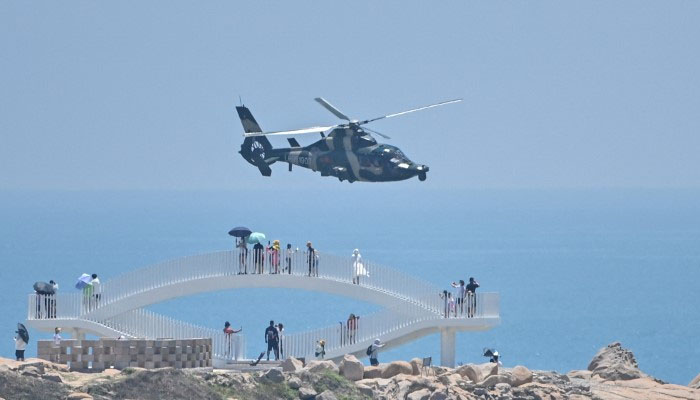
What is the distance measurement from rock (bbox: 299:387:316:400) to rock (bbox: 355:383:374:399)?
4.39 ft

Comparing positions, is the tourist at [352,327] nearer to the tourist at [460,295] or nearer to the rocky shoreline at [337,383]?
the tourist at [460,295]

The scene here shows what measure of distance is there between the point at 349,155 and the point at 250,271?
209 inches

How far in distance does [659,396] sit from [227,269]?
41.8ft

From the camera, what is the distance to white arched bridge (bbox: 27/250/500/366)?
7169 centimetres

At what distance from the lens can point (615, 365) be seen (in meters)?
70.7

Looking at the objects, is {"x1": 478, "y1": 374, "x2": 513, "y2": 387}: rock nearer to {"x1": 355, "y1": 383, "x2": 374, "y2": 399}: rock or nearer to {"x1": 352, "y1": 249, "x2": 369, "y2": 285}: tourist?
{"x1": 355, "y1": 383, "x2": 374, "y2": 399}: rock

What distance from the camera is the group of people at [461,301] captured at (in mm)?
71375

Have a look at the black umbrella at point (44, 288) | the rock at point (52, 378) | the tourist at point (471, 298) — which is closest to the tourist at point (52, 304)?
the black umbrella at point (44, 288)

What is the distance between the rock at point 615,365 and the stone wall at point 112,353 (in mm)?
11986

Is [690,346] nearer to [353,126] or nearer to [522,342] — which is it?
[522,342]

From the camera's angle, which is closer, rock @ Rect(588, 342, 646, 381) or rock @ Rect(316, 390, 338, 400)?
rock @ Rect(316, 390, 338, 400)

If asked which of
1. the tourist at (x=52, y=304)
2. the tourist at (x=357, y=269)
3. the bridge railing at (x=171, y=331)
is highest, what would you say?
the tourist at (x=357, y=269)

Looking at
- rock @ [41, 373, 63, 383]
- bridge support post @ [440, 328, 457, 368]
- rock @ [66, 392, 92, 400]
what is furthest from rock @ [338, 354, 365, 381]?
rock @ [66, 392, 92, 400]

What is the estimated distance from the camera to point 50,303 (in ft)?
236
